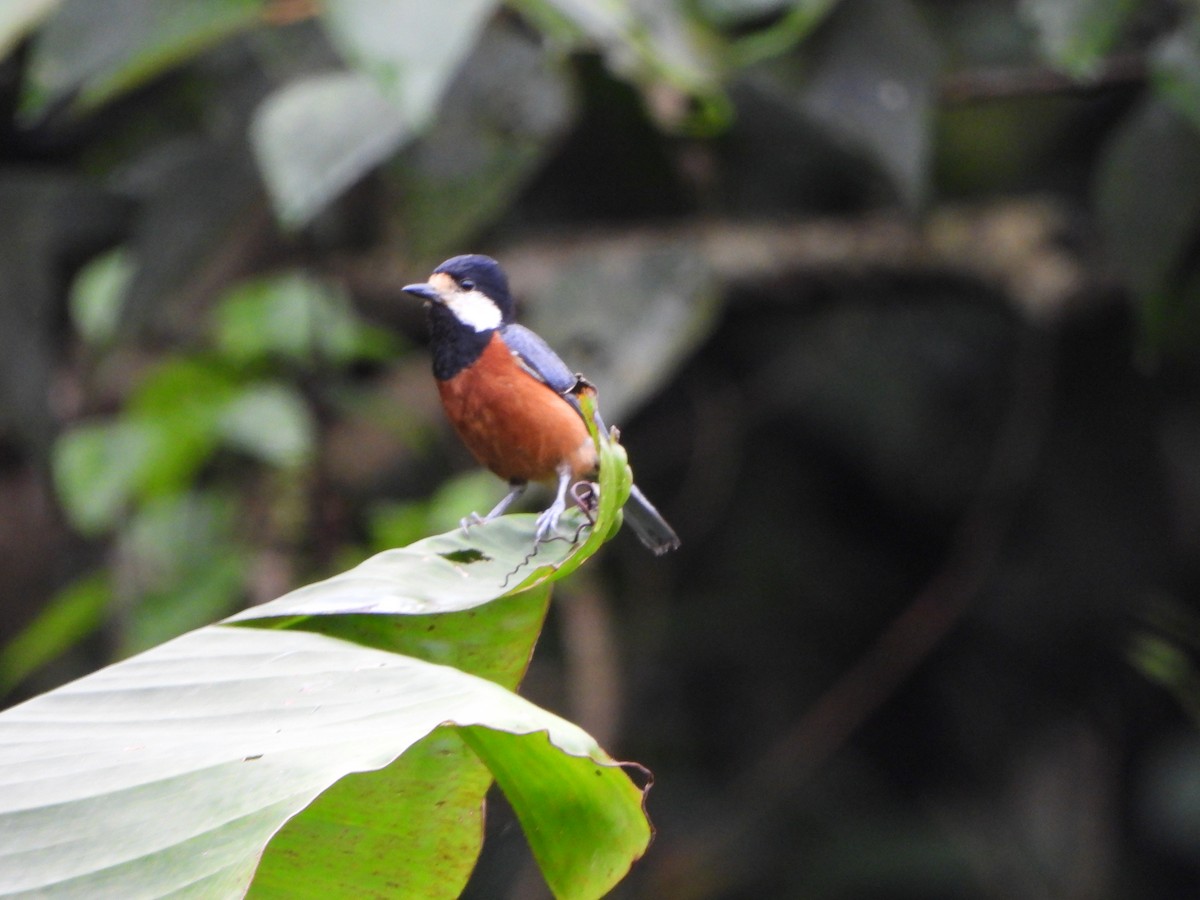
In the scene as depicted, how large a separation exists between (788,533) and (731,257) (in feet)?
3.15

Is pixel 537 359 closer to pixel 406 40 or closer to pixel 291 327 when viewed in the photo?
pixel 406 40

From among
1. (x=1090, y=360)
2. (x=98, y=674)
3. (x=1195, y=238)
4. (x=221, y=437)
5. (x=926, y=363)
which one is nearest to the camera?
(x=98, y=674)

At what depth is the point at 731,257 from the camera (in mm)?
3096

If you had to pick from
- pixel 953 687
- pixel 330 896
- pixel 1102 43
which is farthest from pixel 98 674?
pixel 953 687

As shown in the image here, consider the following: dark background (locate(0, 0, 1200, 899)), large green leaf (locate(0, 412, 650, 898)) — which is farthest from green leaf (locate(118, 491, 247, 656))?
large green leaf (locate(0, 412, 650, 898))

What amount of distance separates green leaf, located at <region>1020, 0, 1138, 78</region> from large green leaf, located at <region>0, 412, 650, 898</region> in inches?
52.9

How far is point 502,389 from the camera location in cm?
178

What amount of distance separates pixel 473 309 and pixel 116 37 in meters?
0.88

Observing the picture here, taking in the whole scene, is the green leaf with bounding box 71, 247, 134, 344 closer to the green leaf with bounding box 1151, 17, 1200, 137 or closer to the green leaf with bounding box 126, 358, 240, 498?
the green leaf with bounding box 126, 358, 240, 498

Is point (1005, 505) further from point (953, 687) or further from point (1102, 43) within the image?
point (1102, 43)

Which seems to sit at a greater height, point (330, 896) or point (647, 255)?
point (330, 896)

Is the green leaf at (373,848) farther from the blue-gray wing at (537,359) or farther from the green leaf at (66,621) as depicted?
the green leaf at (66,621)

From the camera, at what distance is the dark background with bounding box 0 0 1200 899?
242cm

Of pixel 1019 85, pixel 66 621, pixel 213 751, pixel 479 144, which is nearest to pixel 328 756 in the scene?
pixel 213 751
